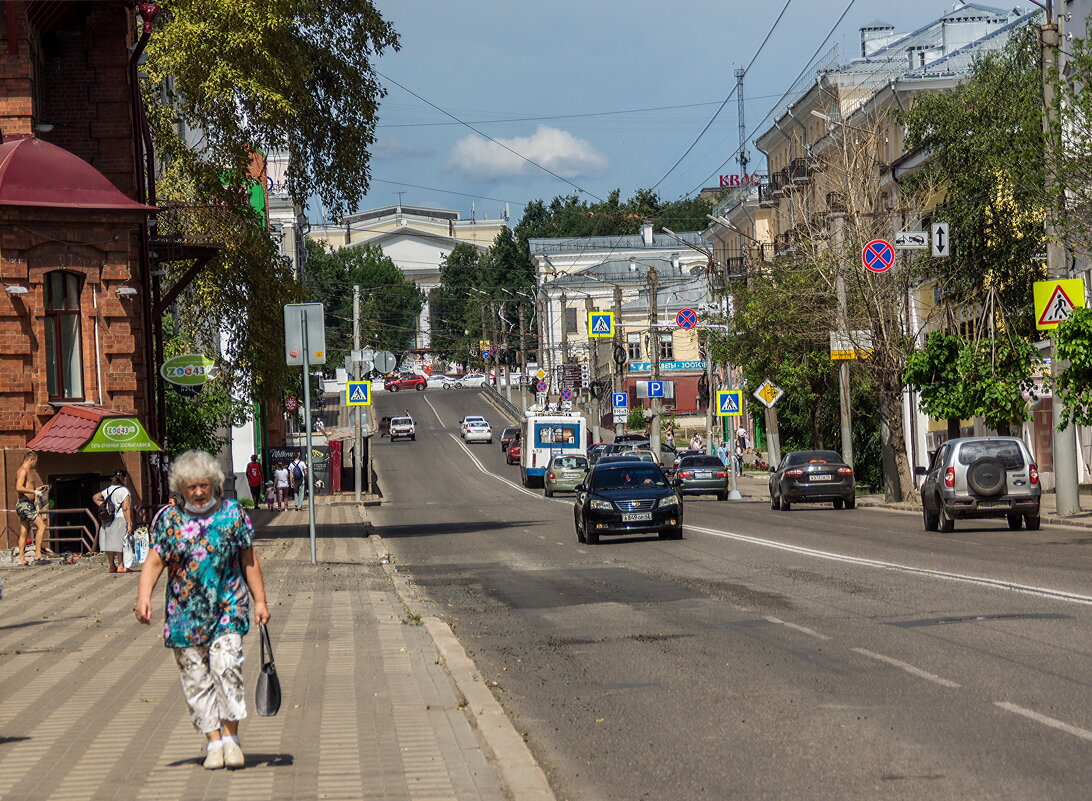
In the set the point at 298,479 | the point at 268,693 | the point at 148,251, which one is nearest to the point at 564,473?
the point at 298,479

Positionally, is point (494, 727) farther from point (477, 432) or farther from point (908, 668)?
point (477, 432)

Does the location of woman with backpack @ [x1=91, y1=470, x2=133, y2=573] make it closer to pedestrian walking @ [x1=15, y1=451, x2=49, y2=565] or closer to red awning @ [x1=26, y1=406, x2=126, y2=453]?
pedestrian walking @ [x1=15, y1=451, x2=49, y2=565]

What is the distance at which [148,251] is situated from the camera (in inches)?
1258

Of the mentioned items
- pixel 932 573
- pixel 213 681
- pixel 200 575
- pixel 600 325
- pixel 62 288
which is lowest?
pixel 932 573

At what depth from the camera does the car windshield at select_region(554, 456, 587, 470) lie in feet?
194

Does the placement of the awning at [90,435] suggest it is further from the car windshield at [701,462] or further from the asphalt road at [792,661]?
the car windshield at [701,462]

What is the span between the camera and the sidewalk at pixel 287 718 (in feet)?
25.8

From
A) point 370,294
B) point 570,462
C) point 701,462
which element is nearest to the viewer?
point 701,462

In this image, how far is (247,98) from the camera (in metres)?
31.6

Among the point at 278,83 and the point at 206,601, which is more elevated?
the point at 278,83

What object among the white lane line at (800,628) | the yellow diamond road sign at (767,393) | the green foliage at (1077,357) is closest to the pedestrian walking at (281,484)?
the yellow diamond road sign at (767,393)

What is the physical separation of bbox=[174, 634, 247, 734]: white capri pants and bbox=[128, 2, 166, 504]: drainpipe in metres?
23.5

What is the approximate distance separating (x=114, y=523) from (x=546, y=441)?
43.5 metres

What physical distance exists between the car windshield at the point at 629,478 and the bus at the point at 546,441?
36.6 meters
